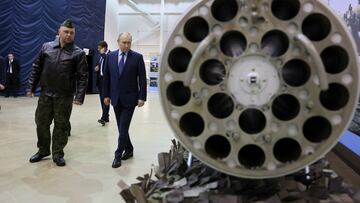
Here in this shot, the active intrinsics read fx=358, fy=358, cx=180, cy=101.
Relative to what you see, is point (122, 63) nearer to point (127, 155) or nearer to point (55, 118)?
point (55, 118)

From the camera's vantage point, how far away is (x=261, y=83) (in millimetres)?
1572

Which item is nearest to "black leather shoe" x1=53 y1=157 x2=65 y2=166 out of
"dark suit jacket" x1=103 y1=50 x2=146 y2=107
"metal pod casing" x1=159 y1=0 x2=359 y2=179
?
"dark suit jacket" x1=103 y1=50 x2=146 y2=107

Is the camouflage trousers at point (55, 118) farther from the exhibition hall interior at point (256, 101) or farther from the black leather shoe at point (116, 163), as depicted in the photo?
the exhibition hall interior at point (256, 101)

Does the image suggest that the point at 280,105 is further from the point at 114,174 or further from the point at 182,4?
the point at 182,4

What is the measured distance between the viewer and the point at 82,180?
3525 mm

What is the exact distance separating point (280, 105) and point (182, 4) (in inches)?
653

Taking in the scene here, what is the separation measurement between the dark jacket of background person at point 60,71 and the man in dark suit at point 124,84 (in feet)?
1.06

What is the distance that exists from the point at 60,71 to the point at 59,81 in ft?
0.35

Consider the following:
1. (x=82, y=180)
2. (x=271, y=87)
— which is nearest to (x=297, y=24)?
(x=271, y=87)

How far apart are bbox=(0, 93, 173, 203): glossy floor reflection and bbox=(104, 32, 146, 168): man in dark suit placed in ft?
1.13

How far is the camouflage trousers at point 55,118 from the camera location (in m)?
3.85

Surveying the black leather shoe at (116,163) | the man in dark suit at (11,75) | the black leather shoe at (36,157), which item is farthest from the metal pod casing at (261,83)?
the man in dark suit at (11,75)

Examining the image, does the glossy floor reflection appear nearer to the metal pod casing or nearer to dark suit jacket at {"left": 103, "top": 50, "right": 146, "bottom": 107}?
dark suit jacket at {"left": 103, "top": 50, "right": 146, "bottom": 107}

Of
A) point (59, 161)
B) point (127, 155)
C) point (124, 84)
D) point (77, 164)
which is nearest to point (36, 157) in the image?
point (59, 161)
